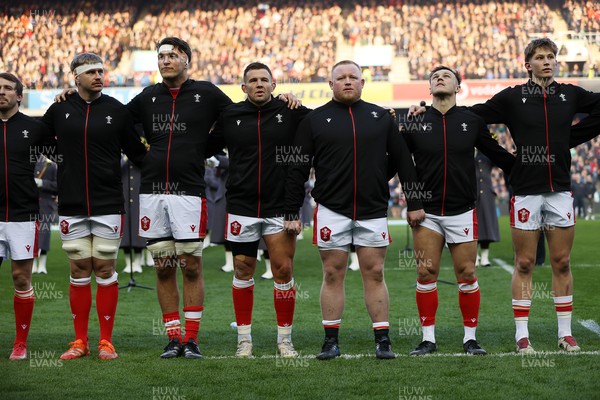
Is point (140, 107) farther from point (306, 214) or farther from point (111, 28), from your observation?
point (111, 28)

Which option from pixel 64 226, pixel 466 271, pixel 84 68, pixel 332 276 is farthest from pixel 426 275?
pixel 84 68

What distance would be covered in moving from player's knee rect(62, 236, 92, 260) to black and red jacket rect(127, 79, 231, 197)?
0.58m

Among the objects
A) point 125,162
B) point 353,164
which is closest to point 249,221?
point 353,164

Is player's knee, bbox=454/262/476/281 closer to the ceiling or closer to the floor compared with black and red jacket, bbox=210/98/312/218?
closer to the floor

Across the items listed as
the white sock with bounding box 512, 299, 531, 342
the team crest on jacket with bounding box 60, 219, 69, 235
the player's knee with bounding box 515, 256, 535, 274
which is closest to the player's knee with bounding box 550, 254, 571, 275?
the player's knee with bounding box 515, 256, 535, 274

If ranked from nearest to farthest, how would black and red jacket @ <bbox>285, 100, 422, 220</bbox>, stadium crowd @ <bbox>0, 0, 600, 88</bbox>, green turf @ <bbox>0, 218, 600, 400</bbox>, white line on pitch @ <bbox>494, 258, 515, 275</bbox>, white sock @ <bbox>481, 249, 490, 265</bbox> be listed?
green turf @ <bbox>0, 218, 600, 400</bbox> < black and red jacket @ <bbox>285, 100, 422, 220</bbox> < white line on pitch @ <bbox>494, 258, 515, 275</bbox> < white sock @ <bbox>481, 249, 490, 265</bbox> < stadium crowd @ <bbox>0, 0, 600, 88</bbox>

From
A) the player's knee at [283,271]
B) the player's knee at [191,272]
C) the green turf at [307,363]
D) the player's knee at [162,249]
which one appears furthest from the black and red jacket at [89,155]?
the player's knee at [283,271]

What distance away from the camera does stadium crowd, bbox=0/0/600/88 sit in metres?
38.5

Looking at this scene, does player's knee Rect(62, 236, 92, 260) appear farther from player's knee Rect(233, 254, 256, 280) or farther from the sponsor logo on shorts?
the sponsor logo on shorts

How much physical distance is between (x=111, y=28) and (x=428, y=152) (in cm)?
3694

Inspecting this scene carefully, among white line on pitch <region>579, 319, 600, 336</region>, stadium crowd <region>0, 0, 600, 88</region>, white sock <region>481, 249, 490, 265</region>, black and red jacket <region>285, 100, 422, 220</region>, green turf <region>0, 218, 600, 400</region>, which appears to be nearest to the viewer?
green turf <region>0, 218, 600, 400</region>

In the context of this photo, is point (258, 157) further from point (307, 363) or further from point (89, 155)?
point (307, 363)

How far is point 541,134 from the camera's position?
6855 mm

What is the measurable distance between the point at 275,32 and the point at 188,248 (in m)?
35.2
